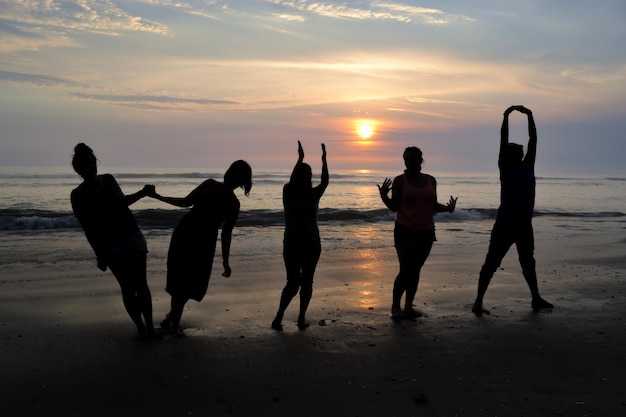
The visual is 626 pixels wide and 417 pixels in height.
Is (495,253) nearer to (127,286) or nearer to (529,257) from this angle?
(529,257)

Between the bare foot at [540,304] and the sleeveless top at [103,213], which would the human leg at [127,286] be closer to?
the sleeveless top at [103,213]

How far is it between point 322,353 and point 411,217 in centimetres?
195

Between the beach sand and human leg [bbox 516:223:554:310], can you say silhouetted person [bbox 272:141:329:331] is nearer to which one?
the beach sand

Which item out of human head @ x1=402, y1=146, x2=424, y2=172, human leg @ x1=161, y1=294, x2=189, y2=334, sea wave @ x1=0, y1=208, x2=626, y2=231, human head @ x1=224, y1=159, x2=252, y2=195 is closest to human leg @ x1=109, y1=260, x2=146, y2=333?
human leg @ x1=161, y1=294, x2=189, y2=334

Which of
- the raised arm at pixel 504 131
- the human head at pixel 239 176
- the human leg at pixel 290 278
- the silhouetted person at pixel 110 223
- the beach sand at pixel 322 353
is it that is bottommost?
the beach sand at pixel 322 353

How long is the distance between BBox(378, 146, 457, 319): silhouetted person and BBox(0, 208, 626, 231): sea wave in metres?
12.1

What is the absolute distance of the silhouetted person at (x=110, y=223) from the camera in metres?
4.99

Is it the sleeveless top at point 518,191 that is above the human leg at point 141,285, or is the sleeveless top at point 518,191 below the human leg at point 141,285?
above

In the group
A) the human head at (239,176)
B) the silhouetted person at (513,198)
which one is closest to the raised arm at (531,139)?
the silhouetted person at (513,198)

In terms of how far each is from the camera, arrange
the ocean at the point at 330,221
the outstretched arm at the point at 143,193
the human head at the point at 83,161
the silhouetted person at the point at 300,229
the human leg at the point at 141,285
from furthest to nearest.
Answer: the ocean at the point at 330,221
the silhouetted person at the point at 300,229
the human leg at the point at 141,285
the outstretched arm at the point at 143,193
the human head at the point at 83,161

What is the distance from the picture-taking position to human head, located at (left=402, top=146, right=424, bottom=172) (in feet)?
20.2

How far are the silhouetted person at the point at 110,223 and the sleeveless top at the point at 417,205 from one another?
2.64 metres

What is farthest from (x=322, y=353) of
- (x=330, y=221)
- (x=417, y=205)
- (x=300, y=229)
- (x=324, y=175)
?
(x=330, y=221)

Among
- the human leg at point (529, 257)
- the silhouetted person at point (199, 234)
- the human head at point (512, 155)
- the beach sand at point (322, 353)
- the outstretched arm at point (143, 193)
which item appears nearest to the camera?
the beach sand at point (322, 353)
